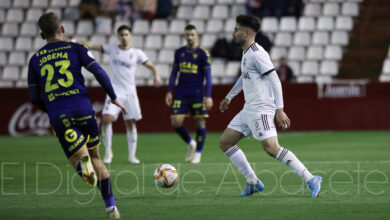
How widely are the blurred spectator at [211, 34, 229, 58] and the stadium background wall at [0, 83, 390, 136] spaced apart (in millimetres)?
3119

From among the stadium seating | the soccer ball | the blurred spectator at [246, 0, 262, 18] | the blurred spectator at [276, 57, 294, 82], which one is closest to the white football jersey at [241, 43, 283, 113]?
the soccer ball

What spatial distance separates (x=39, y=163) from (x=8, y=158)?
1533 mm

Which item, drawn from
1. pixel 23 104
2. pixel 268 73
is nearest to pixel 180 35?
pixel 23 104

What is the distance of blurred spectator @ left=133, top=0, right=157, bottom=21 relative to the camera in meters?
24.1

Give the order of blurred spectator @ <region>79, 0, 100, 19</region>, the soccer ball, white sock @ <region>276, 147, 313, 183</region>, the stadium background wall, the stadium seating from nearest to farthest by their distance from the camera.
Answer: white sock @ <region>276, 147, 313, 183</region>
the soccer ball
the stadium background wall
the stadium seating
blurred spectator @ <region>79, 0, 100, 19</region>

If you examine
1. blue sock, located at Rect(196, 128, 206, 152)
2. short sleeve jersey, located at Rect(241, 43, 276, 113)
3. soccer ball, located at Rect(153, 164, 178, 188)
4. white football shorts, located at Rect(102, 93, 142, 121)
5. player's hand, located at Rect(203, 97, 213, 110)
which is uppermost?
short sleeve jersey, located at Rect(241, 43, 276, 113)

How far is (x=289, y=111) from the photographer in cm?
1877

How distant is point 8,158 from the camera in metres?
13.4

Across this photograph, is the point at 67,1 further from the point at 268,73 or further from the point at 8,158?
the point at 268,73

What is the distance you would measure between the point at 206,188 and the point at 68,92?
2.71 meters

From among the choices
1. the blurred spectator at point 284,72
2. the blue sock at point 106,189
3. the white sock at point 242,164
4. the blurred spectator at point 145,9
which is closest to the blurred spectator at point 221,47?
the blurred spectator at point 284,72

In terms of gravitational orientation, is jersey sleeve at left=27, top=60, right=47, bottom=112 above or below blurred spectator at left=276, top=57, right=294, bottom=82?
above

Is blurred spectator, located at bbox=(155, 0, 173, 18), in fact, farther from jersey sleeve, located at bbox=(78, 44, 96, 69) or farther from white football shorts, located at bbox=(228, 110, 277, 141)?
jersey sleeve, located at bbox=(78, 44, 96, 69)

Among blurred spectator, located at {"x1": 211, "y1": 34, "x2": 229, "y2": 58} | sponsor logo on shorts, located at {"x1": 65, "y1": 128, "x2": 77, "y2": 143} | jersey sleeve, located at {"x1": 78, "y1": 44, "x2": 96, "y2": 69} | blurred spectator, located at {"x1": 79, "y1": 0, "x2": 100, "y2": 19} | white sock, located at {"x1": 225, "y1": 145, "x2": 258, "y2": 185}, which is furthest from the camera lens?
blurred spectator, located at {"x1": 79, "y1": 0, "x2": 100, "y2": 19}
